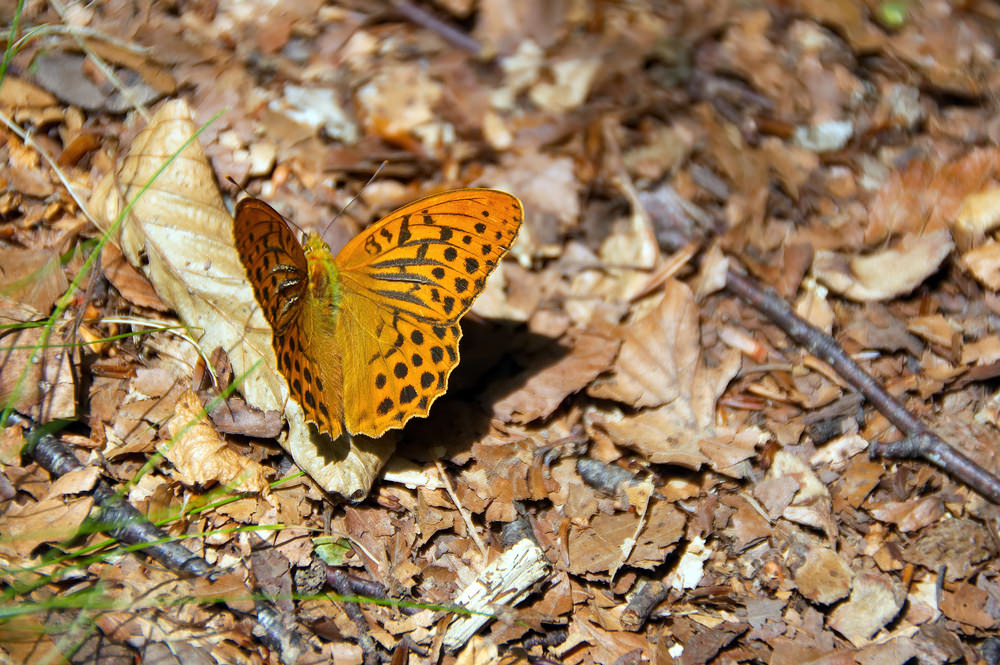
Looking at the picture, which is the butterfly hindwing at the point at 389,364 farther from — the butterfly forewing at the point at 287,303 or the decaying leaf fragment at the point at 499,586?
the decaying leaf fragment at the point at 499,586

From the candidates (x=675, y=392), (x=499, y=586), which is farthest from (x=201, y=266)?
(x=675, y=392)

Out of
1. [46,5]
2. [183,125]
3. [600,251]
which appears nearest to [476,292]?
[600,251]

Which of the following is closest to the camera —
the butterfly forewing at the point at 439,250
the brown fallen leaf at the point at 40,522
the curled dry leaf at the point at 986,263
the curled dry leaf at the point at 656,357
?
the brown fallen leaf at the point at 40,522

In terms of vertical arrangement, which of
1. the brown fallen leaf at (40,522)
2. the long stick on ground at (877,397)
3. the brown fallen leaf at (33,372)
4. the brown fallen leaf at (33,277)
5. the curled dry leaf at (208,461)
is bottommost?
the long stick on ground at (877,397)

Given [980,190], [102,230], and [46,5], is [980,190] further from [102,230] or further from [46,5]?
[46,5]

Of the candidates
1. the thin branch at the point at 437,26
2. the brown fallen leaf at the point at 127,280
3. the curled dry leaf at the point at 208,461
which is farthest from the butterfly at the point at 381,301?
the thin branch at the point at 437,26

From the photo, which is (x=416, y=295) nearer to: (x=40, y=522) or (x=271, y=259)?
(x=271, y=259)
